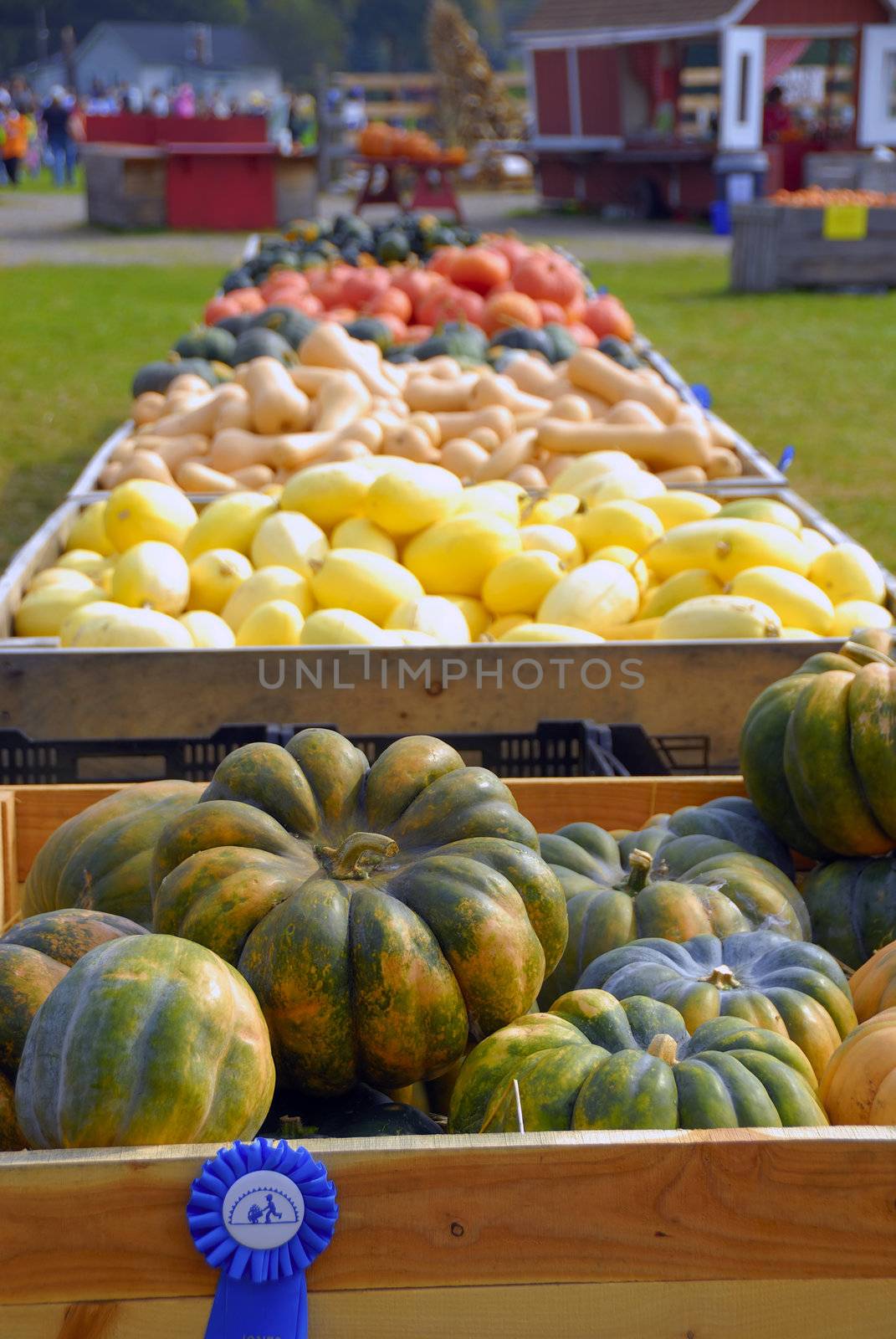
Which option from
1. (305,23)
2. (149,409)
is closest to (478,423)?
(149,409)

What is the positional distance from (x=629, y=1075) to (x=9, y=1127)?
711 mm

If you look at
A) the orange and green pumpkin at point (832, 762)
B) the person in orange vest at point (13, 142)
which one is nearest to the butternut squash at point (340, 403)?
the orange and green pumpkin at point (832, 762)

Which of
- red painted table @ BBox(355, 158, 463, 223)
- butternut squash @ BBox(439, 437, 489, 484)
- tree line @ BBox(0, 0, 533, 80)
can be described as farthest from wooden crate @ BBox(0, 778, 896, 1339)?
tree line @ BBox(0, 0, 533, 80)

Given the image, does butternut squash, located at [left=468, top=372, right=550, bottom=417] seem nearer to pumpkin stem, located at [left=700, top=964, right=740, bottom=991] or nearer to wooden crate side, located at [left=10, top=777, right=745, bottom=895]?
wooden crate side, located at [left=10, top=777, right=745, bottom=895]

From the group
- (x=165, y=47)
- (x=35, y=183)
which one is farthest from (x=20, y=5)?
(x=35, y=183)

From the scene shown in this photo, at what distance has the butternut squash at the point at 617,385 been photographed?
5.92m

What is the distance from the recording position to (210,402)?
612 cm

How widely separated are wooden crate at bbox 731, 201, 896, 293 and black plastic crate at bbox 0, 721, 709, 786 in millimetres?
14465

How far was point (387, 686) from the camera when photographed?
354 centimetres

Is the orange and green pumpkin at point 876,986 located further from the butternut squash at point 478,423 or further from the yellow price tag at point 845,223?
the yellow price tag at point 845,223

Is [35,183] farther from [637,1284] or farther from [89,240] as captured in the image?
[637,1284]

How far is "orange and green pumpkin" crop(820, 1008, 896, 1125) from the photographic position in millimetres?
1692

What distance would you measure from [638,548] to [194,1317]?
3.13 meters

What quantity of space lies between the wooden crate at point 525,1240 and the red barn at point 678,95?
2365cm
